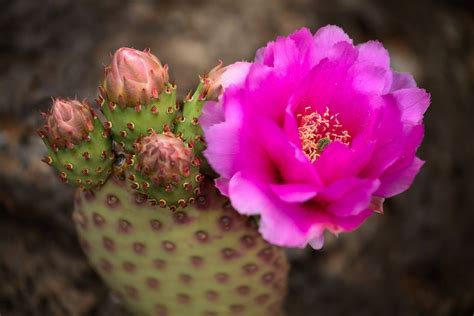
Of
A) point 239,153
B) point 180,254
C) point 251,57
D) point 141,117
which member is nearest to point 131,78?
point 141,117

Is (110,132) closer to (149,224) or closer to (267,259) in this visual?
(149,224)

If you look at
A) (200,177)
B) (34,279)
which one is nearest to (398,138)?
(200,177)

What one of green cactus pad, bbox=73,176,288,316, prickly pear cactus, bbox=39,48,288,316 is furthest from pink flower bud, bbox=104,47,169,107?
green cactus pad, bbox=73,176,288,316

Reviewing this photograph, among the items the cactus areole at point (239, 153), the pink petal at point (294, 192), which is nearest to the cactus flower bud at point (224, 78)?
the cactus areole at point (239, 153)

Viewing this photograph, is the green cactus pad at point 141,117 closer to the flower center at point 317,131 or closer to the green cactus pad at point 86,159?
the green cactus pad at point 86,159

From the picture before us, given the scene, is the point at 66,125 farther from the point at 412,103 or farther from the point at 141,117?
the point at 412,103

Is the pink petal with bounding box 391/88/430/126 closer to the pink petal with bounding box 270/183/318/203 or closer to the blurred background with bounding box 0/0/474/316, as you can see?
the pink petal with bounding box 270/183/318/203
